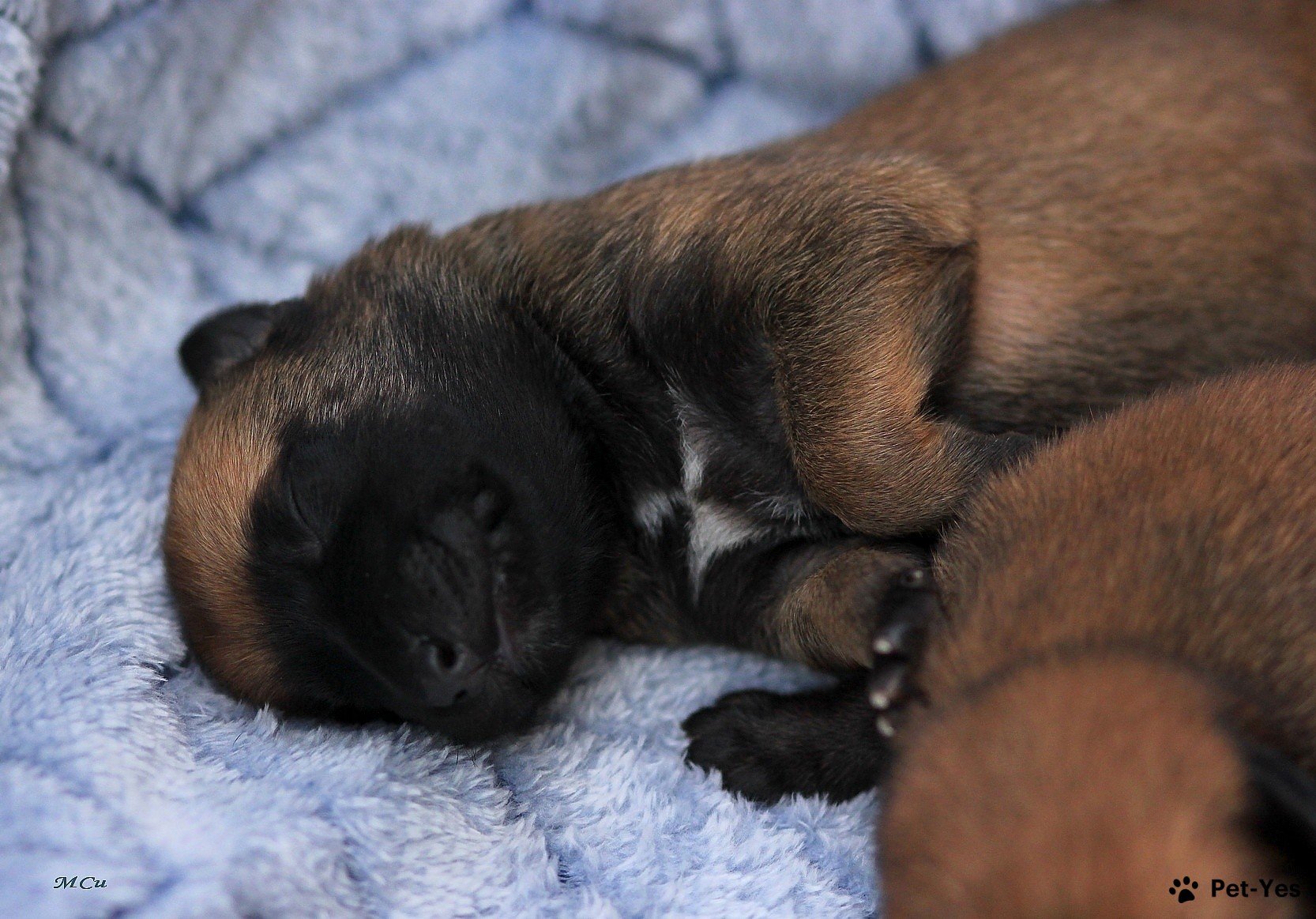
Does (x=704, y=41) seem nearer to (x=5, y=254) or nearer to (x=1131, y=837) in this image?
(x=5, y=254)

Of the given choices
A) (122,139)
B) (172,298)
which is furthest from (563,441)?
(122,139)

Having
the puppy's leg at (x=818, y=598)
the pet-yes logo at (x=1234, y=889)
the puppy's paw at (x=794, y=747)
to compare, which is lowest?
the puppy's paw at (x=794, y=747)

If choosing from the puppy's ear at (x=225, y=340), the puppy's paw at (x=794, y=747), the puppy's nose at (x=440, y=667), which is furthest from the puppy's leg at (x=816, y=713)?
the puppy's ear at (x=225, y=340)

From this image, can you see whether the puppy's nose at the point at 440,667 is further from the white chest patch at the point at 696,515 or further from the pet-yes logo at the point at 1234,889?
the pet-yes logo at the point at 1234,889

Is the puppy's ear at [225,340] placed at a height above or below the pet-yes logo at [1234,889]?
above

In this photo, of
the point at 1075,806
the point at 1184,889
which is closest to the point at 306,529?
the point at 1075,806

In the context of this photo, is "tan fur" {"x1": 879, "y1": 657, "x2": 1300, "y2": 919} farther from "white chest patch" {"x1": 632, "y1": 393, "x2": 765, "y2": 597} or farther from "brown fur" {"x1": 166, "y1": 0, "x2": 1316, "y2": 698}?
"white chest patch" {"x1": 632, "y1": 393, "x2": 765, "y2": 597}

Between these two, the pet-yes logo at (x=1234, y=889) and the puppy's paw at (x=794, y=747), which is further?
the puppy's paw at (x=794, y=747)

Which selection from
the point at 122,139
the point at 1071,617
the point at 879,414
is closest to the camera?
the point at 1071,617
